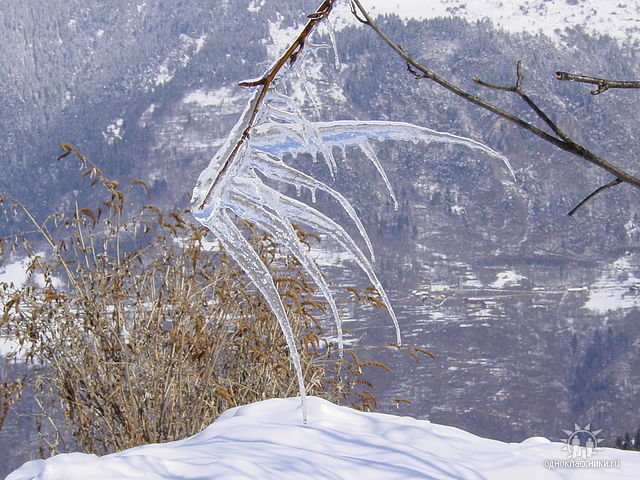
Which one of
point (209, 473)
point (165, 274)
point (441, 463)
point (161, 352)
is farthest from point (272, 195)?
point (165, 274)

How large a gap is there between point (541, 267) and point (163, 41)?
59376 millimetres

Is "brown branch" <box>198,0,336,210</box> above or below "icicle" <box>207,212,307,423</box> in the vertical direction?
above

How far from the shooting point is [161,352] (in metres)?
2.02

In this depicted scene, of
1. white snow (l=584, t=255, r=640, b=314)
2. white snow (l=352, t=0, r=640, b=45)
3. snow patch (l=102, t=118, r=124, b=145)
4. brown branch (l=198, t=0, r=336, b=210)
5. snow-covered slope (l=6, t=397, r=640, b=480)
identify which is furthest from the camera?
white snow (l=352, t=0, r=640, b=45)

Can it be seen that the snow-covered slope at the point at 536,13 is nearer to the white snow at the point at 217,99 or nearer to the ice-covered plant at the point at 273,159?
the white snow at the point at 217,99

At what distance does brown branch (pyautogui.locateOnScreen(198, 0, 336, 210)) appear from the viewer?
43 centimetres

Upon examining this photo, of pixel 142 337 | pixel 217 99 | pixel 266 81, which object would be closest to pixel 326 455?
pixel 266 81

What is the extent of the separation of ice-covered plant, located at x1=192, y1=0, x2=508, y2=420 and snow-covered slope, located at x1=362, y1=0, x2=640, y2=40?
9765 cm

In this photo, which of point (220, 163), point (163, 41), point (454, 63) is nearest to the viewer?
point (220, 163)

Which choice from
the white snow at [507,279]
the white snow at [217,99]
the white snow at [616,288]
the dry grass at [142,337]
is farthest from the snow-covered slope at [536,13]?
the dry grass at [142,337]

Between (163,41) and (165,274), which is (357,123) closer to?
(165,274)

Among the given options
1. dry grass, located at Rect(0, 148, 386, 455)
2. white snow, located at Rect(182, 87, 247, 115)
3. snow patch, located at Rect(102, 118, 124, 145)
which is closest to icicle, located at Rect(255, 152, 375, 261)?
dry grass, located at Rect(0, 148, 386, 455)

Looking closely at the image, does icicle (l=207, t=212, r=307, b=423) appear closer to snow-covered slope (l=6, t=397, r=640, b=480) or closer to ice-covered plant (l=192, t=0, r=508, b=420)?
ice-covered plant (l=192, t=0, r=508, b=420)

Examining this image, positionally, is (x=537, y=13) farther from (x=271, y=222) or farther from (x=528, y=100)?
(x=271, y=222)
